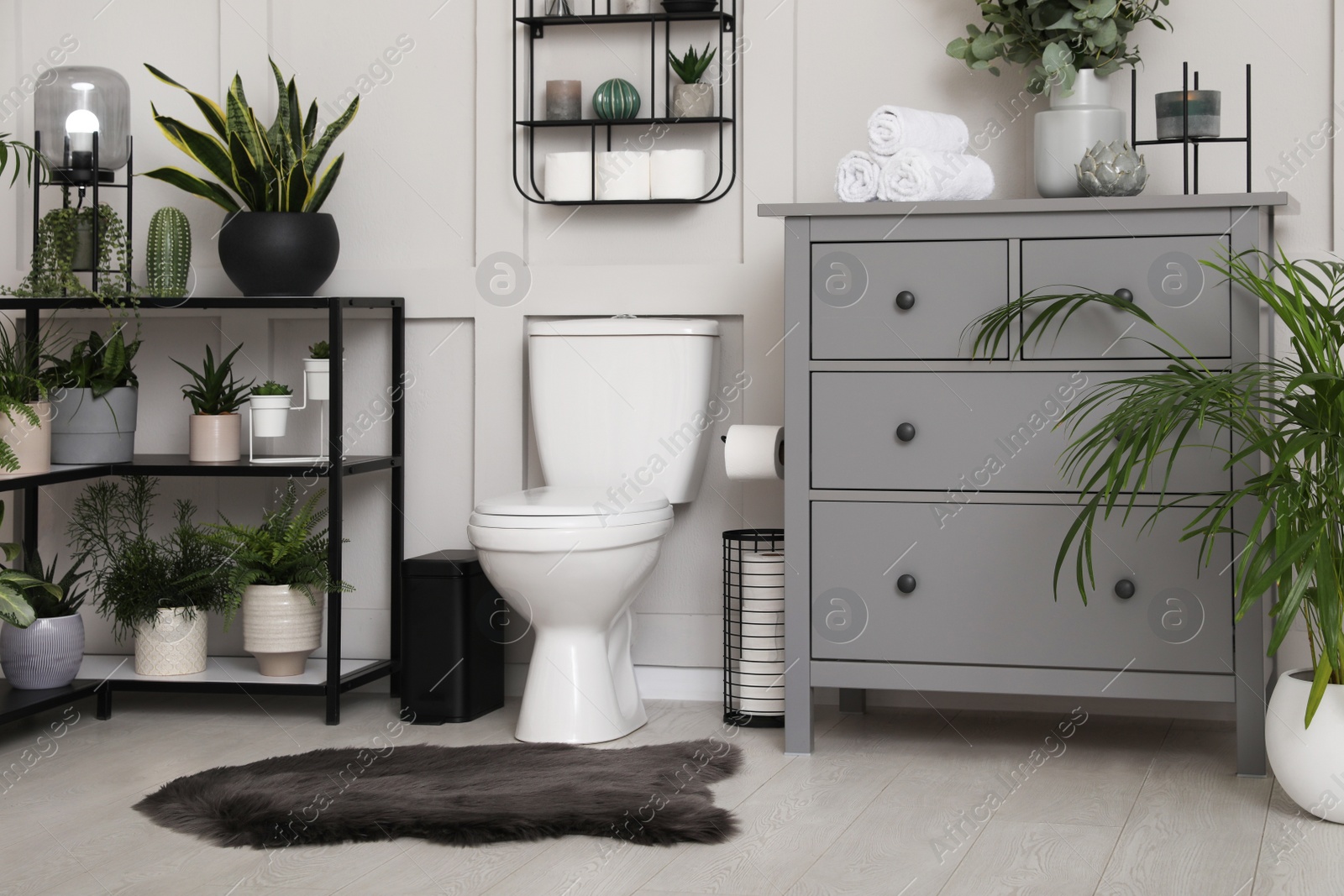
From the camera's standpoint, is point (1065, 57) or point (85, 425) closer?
point (1065, 57)

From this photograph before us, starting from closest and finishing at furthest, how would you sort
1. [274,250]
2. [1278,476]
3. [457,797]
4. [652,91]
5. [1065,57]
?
[1278,476]
[457,797]
[1065,57]
[274,250]
[652,91]

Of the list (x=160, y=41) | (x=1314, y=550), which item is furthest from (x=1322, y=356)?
(x=160, y=41)

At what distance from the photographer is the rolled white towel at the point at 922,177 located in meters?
2.36

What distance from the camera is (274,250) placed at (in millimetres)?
2748

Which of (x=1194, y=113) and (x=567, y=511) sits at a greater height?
(x=1194, y=113)

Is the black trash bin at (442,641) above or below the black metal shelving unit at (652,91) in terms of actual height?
below

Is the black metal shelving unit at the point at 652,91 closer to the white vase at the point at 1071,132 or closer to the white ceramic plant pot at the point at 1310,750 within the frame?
the white vase at the point at 1071,132

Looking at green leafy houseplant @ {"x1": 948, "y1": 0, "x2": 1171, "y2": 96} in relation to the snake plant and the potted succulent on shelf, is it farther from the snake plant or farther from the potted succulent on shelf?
the potted succulent on shelf

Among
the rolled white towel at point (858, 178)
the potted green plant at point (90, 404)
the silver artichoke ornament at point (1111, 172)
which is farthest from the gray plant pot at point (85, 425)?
the silver artichoke ornament at point (1111, 172)

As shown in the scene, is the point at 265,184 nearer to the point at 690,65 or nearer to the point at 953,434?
the point at 690,65

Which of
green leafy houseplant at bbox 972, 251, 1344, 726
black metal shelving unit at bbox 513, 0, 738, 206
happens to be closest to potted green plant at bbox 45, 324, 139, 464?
black metal shelving unit at bbox 513, 0, 738, 206

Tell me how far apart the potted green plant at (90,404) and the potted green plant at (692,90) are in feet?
4.15

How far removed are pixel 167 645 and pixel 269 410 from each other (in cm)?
54

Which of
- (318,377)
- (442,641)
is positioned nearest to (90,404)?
(318,377)
